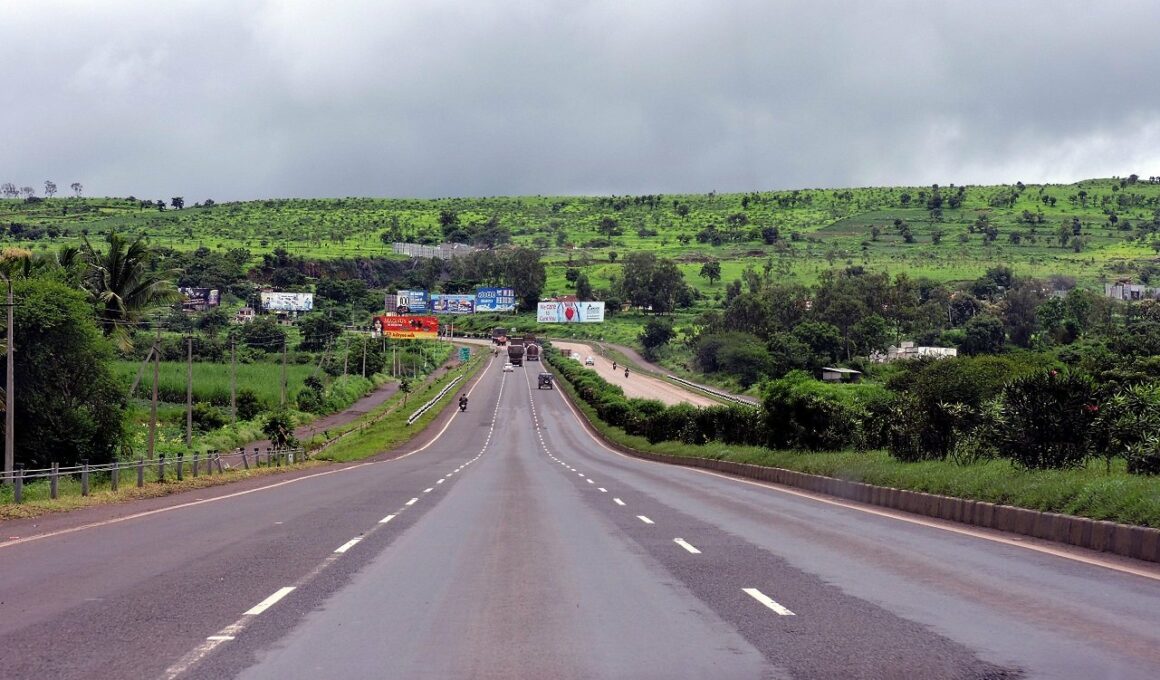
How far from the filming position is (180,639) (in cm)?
920

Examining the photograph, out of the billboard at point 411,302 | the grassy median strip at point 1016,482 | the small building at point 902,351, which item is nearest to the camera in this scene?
the grassy median strip at point 1016,482

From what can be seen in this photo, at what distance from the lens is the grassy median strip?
618 inches

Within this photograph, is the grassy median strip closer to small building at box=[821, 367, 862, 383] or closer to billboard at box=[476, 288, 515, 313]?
small building at box=[821, 367, 862, 383]

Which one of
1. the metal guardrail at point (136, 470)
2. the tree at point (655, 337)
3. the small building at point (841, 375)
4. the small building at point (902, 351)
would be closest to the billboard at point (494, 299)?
the tree at point (655, 337)

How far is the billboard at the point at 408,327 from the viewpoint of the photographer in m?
112

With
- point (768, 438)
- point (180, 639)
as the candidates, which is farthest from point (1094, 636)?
point (768, 438)

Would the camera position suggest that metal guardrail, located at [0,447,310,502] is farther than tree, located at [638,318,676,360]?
No

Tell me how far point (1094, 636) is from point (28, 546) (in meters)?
13.9

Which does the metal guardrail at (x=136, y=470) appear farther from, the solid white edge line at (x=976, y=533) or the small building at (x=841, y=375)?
the small building at (x=841, y=375)

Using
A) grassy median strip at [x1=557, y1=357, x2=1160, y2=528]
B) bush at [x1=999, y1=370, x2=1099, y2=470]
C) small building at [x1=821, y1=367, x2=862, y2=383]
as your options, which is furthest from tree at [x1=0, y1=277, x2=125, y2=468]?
small building at [x1=821, y1=367, x2=862, y2=383]

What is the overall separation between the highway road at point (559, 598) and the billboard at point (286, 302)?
5829 inches

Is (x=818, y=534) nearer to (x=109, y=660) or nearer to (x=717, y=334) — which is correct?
A: (x=109, y=660)

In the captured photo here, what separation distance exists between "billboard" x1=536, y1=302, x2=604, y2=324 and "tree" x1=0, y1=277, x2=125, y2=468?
12473cm

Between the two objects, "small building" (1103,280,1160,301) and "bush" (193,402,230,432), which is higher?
"small building" (1103,280,1160,301)
